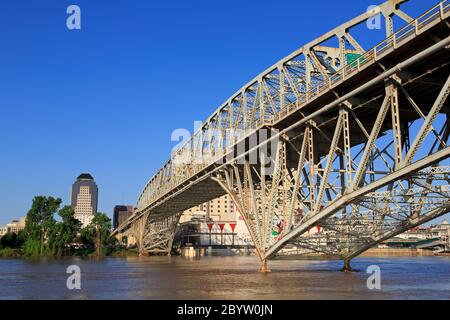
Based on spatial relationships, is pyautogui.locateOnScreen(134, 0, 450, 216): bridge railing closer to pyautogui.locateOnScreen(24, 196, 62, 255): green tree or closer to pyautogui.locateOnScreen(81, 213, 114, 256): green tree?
pyautogui.locateOnScreen(24, 196, 62, 255): green tree

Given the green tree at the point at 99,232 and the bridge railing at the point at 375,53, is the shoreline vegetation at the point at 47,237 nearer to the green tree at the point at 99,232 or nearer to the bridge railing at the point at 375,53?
the green tree at the point at 99,232

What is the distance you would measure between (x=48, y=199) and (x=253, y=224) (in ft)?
324

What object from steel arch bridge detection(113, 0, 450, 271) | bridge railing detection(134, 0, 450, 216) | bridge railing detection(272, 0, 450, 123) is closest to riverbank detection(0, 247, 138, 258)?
bridge railing detection(134, 0, 450, 216)

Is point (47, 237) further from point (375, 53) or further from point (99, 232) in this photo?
point (375, 53)

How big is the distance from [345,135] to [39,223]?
4722 inches

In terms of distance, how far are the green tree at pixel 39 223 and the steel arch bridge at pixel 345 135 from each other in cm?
Result: 7866

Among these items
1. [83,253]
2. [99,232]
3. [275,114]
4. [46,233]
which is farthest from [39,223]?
[275,114]

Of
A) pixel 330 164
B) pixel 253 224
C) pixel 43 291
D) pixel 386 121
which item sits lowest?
pixel 43 291

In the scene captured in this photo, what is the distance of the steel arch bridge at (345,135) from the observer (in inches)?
1191

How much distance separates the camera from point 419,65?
3114 cm

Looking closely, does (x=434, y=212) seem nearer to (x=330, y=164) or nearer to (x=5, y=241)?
(x=330, y=164)

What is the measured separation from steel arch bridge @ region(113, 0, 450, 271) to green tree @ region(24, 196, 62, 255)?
258 ft
